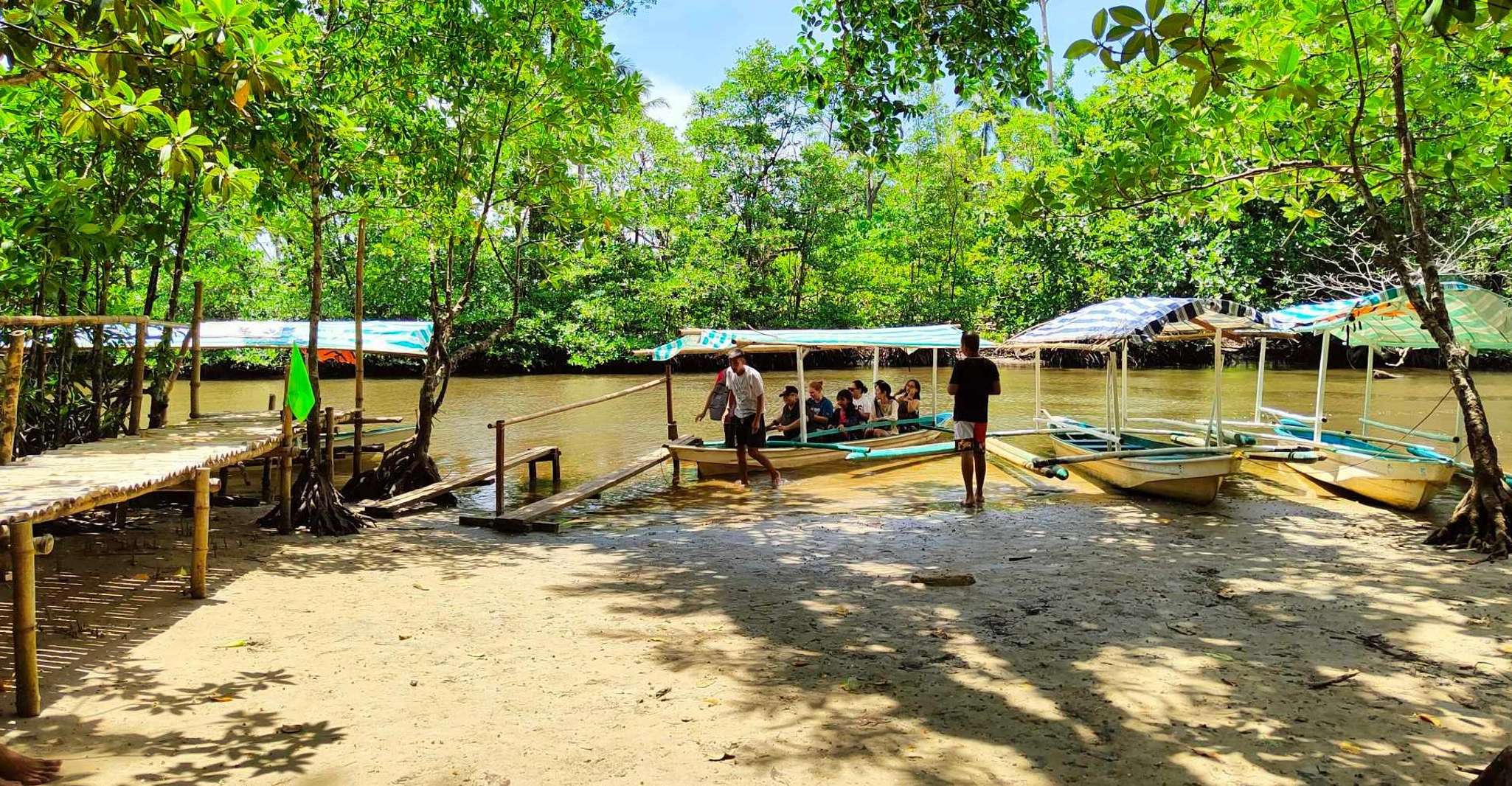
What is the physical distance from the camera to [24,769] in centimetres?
333

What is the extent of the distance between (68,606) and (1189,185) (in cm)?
954

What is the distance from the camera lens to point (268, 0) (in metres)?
7.85

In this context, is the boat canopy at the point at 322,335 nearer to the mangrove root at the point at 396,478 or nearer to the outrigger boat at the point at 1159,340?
the mangrove root at the point at 396,478

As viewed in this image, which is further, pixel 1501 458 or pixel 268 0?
pixel 1501 458

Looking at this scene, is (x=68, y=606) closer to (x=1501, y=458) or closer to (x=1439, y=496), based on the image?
(x=1439, y=496)

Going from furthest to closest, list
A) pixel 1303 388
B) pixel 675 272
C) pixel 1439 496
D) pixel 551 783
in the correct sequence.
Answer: pixel 675 272, pixel 1303 388, pixel 1439 496, pixel 551 783

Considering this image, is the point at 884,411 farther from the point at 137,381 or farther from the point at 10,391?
the point at 10,391

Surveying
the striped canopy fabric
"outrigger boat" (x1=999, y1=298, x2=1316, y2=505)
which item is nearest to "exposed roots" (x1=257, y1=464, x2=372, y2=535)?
"outrigger boat" (x1=999, y1=298, x2=1316, y2=505)

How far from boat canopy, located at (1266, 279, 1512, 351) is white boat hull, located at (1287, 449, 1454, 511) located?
48.0 inches

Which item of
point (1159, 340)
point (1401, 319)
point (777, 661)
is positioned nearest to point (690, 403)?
point (1159, 340)

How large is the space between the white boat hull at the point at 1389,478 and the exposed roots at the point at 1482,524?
1.27 m

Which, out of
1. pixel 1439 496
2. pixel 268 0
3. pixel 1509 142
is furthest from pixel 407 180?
pixel 1439 496

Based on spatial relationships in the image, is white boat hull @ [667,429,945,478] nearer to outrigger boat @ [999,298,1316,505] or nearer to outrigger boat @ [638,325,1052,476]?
outrigger boat @ [638,325,1052,476]

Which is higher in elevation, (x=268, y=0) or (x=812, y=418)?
(x=268, y=0)
